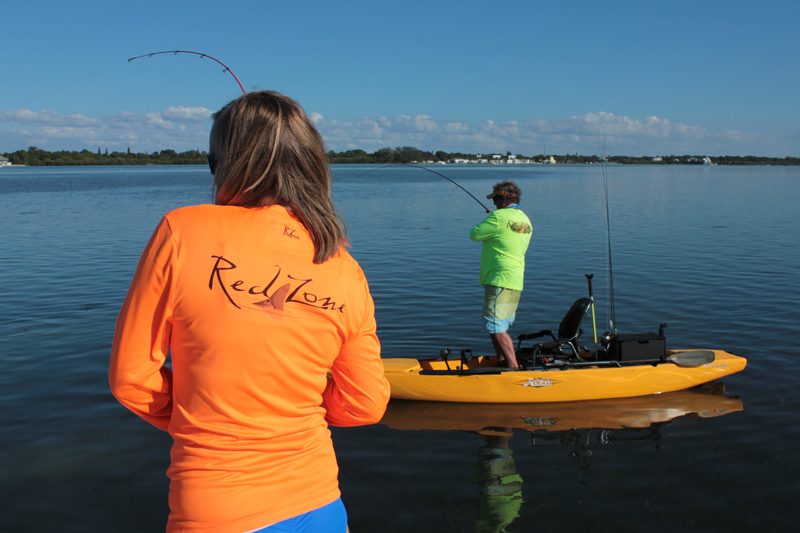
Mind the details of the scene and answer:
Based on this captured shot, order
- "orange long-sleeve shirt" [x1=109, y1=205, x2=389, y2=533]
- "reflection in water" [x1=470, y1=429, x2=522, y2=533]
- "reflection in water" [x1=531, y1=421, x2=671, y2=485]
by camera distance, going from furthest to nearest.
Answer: "reflection in water" [x1=531, y1=421, x2=671, y2=485], "reflection in water" [x1=470, y1=429, x2=522, y2=533], "orange long-sleeve shirt" [x1=109, y1=205, x2=389, y2=533]

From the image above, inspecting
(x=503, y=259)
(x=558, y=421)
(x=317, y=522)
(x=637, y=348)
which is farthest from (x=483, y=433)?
(x=317, y=522)

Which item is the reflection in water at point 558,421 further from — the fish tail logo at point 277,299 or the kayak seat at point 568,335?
the fish tail logo at point 277,299

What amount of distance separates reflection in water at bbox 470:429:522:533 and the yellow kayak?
26.1 inches

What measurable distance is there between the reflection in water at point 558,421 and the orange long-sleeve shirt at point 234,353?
358cm

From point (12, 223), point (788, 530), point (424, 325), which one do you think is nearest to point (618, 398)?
point (788, 530)

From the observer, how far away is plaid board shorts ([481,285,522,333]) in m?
5.90

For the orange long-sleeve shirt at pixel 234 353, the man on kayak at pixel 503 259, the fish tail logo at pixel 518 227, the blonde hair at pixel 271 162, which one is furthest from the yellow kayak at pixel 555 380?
the blonde hair at pixel 271 162

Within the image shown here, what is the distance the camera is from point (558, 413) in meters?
5.97

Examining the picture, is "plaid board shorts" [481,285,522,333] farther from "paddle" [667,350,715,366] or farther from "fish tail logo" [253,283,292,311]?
"fish tail logo" [253,283,292,311]

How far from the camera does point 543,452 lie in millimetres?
5133

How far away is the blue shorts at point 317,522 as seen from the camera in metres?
1.38

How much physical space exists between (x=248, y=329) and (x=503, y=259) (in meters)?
4.80

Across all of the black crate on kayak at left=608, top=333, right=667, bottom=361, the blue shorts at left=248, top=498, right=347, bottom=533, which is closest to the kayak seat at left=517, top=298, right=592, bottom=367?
the black crate on kayak at left=608, top=333, right=667, bottom=361

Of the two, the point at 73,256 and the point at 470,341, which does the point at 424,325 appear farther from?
the point at 73,256
